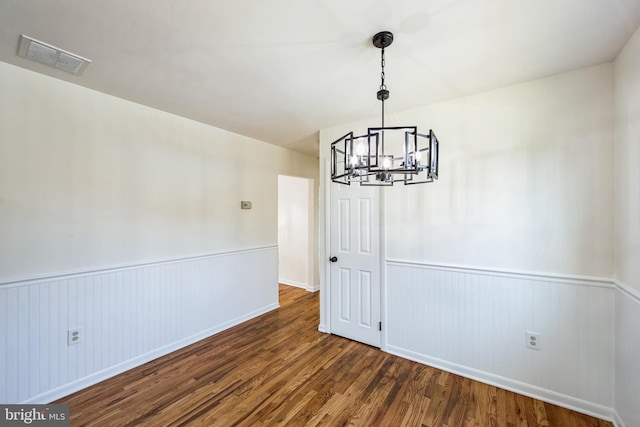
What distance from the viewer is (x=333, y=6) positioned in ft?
4.58

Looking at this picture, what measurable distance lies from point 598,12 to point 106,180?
3811 mm

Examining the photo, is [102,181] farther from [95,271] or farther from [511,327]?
[511,327]

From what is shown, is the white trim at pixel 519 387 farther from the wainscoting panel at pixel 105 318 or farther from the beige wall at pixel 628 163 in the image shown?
the wainscoting panel at pixel 105 318

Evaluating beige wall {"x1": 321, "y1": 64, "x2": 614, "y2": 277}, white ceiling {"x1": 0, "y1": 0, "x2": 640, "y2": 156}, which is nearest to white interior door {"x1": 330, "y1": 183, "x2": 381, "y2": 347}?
beige wall {"x1": 321, "y1": 64, "x2": 614, "y2": 277}

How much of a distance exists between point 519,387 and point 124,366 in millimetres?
3632

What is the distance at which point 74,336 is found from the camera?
2.21 meters

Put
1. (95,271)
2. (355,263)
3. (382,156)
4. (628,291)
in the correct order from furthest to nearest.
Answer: (355,263) < (95,271) < (628,291) < (382,156)

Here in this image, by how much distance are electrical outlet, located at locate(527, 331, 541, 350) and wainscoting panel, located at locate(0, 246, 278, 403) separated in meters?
3.27

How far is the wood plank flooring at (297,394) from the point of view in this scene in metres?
1.92

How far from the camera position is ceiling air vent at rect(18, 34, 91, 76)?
170 centimetres

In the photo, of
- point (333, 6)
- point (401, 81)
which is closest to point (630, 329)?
point (401, 81)

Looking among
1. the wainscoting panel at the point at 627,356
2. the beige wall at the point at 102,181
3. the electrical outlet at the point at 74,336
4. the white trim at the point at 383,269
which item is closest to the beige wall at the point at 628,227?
the wainscoting panel at the point at 627,356

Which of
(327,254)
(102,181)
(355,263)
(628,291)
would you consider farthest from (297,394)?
(102,181)

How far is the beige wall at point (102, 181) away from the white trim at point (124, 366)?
0.98 m
